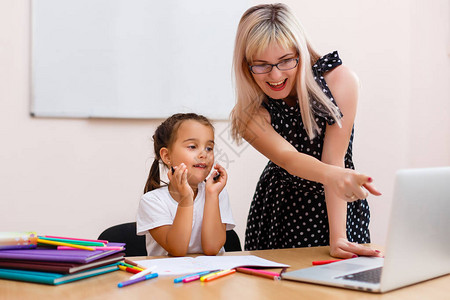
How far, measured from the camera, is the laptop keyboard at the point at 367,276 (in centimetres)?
99

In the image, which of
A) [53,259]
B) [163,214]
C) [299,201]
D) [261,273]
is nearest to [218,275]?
[261,273]

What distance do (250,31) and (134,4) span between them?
1.08 metres

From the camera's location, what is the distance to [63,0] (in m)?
2.20

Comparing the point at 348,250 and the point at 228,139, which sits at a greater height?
the point at 228,139

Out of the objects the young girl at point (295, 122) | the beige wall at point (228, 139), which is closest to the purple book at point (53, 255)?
the young girl at point (295, 122)

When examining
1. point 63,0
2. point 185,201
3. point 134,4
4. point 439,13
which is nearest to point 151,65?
point 134,4

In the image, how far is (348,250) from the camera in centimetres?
132

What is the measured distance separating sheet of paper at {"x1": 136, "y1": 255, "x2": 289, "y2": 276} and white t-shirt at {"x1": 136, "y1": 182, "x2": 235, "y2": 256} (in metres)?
0.24

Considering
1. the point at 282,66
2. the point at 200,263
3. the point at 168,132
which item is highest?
the point at 282,66

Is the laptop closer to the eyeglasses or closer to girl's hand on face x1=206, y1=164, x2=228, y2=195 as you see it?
girl's hand on face x1=206, y1=164, x2=228, y2=195

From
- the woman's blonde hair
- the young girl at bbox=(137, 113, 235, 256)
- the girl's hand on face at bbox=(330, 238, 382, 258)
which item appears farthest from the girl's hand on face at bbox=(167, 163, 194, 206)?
the girl's hand on face at bbox=(330, 238, 382, 258)

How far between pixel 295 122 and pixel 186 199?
1.50 feet

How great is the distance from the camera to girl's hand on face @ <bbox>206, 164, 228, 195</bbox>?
1509 mm

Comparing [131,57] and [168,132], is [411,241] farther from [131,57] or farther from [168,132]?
[131,57]
